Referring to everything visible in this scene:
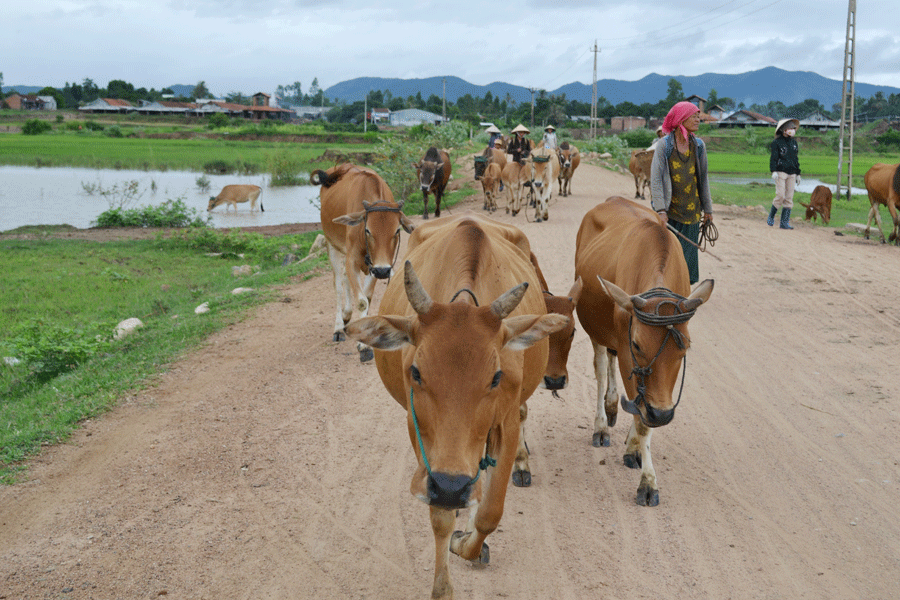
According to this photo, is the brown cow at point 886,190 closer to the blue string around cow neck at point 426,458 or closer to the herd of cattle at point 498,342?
the herd of cattle at point 498,342

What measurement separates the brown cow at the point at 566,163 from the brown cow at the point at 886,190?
839cm

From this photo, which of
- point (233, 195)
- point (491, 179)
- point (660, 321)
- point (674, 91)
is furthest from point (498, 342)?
point (674, 91)

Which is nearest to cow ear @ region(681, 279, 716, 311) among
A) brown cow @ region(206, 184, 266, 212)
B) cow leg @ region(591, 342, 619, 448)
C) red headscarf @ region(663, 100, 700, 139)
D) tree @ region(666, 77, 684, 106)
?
cow leg @ region(591, 342, 619, 448)

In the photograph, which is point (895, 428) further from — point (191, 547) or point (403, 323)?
point (191, 547)

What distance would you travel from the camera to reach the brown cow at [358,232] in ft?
26.1

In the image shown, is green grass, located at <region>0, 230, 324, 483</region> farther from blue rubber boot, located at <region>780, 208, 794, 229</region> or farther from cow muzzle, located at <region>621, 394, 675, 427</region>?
blue rubber boot, located at <region>780, 208, 794, 229</region>

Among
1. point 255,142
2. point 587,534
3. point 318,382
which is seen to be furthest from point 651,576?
point 255,142

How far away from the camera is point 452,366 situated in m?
3.06

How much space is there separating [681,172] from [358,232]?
11.7 feet

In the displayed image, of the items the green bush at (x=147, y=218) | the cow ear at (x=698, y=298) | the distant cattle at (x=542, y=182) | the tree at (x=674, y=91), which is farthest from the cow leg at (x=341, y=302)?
the tree at (x=674, y=91)

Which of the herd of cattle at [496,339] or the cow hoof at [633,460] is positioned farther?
the cow hoof at [633,460]

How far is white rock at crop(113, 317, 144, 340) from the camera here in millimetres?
9702

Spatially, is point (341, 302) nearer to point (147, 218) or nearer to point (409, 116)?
point (147, 218)

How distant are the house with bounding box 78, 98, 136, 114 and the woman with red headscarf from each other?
10314cm
